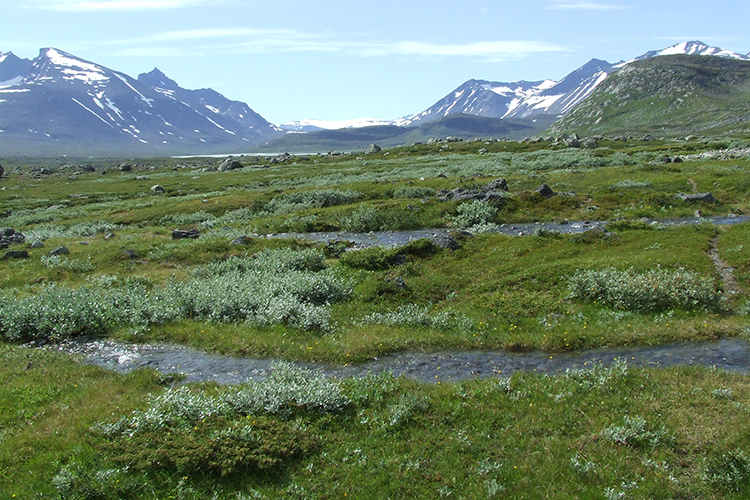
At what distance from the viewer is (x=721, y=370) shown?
529 inches

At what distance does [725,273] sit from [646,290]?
5.55 metres

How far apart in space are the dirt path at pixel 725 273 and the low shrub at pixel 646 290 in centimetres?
87

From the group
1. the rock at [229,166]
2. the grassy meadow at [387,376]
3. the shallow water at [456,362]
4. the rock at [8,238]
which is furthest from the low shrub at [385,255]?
the rock at [229,166]

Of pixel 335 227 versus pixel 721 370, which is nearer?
pixel 721 370

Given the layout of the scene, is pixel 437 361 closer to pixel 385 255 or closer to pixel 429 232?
pixel 385 255

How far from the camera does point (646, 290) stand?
19.0 m

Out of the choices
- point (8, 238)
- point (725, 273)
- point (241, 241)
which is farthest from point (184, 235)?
point (725, 273)

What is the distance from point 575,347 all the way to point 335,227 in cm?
2829

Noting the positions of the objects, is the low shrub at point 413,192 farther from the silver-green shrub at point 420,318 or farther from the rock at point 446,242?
the silver-green shrub at point 420,318

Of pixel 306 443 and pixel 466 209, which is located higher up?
pixel 466 209

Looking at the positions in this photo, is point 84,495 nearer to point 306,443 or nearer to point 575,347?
point 306,443

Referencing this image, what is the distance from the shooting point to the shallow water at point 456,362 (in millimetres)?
15000

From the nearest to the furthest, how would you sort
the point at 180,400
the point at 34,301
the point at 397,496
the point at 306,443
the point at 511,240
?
1. the point at 397,496
2. the point at 306,443
3. the point at 180,400
4. the point at 34,301
5. the point at 511,240

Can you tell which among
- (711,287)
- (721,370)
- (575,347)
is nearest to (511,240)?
(711,287)
